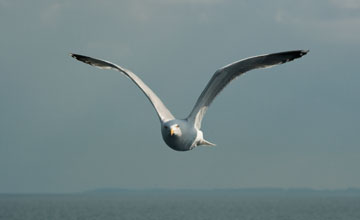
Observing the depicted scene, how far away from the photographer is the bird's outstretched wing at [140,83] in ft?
75.7

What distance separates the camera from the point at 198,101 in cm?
2298

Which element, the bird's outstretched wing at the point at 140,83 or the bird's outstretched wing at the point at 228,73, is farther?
the bird's outstretched wing at the point at 140,83

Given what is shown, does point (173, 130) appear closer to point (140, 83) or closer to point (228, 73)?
point (228, 73)

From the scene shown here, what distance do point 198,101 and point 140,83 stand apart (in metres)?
2.69

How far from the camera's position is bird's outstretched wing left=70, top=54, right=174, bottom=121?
2307cm

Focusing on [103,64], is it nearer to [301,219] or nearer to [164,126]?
[164,126]

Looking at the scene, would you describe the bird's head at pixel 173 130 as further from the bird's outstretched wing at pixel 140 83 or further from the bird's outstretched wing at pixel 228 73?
the bird's outstretched wing at pixel 228 73

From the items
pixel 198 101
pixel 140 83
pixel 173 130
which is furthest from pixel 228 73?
pixel 140 83

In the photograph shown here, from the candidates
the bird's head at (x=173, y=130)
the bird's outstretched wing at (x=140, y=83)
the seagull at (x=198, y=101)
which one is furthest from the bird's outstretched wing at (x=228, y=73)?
the bird's head at (x=173, y=130)

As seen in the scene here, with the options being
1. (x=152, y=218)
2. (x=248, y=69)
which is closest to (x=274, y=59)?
(x=248, y=69)

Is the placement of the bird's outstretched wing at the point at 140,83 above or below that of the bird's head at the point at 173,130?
above

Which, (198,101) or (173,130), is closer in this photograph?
(173,130)

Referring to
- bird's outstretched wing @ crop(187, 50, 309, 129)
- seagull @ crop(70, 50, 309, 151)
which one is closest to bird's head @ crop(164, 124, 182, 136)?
seagull @ crop(70, 50, 309, 151)

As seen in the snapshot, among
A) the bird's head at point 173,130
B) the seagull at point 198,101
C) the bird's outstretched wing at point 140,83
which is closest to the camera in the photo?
the bird's head at point 173,130
